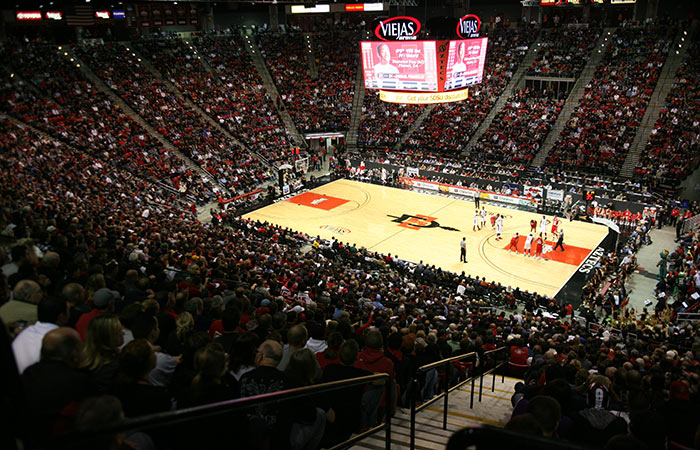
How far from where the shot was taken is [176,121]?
38.6 metres

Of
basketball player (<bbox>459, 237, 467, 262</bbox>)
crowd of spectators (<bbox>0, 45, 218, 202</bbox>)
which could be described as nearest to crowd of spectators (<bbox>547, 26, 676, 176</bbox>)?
basketball player (<bbox>459, 237, 467, 262</bbox>)

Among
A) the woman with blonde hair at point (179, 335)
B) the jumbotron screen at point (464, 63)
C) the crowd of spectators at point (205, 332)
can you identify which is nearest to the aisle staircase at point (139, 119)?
the crowd of spectators at point (205, 332)

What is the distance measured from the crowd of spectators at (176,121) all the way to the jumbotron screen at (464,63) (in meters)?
15.1

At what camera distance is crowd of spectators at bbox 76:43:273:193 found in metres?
36.7

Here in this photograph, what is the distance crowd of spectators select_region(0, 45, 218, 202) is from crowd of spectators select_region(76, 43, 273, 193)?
1697 millimetres

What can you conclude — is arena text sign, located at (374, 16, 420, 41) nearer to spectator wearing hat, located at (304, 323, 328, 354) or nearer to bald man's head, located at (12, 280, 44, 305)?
spectator wearing hat, located at (304, 323, 328, 354)

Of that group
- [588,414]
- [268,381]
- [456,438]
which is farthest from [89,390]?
[588,414]

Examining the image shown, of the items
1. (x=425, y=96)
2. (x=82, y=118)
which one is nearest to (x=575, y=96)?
(x=425, y=96)

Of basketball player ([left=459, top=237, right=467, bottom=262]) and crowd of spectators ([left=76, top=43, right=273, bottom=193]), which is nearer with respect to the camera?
basketball player ([left=459, top=237, right=467, bottom=262])

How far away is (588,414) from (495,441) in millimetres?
3403

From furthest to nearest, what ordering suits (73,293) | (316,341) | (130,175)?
(130,175) → (316,341) → (73,293)

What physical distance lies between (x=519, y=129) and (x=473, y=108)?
5099 mm

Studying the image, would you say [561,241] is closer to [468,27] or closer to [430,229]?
[430,229]

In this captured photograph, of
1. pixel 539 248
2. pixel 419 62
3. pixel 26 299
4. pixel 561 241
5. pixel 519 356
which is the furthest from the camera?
pixel 419 62
